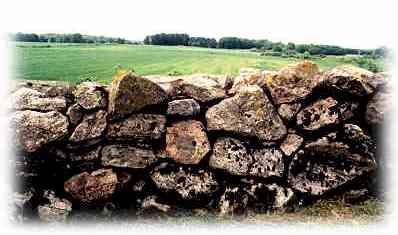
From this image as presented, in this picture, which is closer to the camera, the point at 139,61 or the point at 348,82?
the point at 348,82

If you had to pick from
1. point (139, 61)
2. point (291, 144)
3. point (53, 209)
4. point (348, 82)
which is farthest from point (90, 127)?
point (139, 61)

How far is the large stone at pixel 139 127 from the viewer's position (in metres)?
6.98

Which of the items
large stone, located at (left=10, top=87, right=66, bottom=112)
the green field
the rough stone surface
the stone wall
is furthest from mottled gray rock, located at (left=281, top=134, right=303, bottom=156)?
large stone, located at (left=10, top=87, right=66, bottom=112)

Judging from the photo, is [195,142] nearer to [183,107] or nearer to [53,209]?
[183,107]

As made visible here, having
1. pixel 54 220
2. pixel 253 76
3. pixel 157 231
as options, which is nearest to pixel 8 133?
pixel 54 220

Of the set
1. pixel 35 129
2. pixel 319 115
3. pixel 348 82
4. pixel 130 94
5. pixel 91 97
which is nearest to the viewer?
pixel 35 129

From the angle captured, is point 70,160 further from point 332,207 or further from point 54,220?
point 332,207

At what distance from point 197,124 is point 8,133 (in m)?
2.71

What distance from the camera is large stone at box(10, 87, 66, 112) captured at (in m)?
6.98

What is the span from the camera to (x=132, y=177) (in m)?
7.08

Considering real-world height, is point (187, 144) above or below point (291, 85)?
below

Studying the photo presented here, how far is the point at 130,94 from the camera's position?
6945 millimetres

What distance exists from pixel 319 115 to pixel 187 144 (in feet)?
6.77

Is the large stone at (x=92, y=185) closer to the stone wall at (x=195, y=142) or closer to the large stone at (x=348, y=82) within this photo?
the stone wall at (x=195, y=142)
